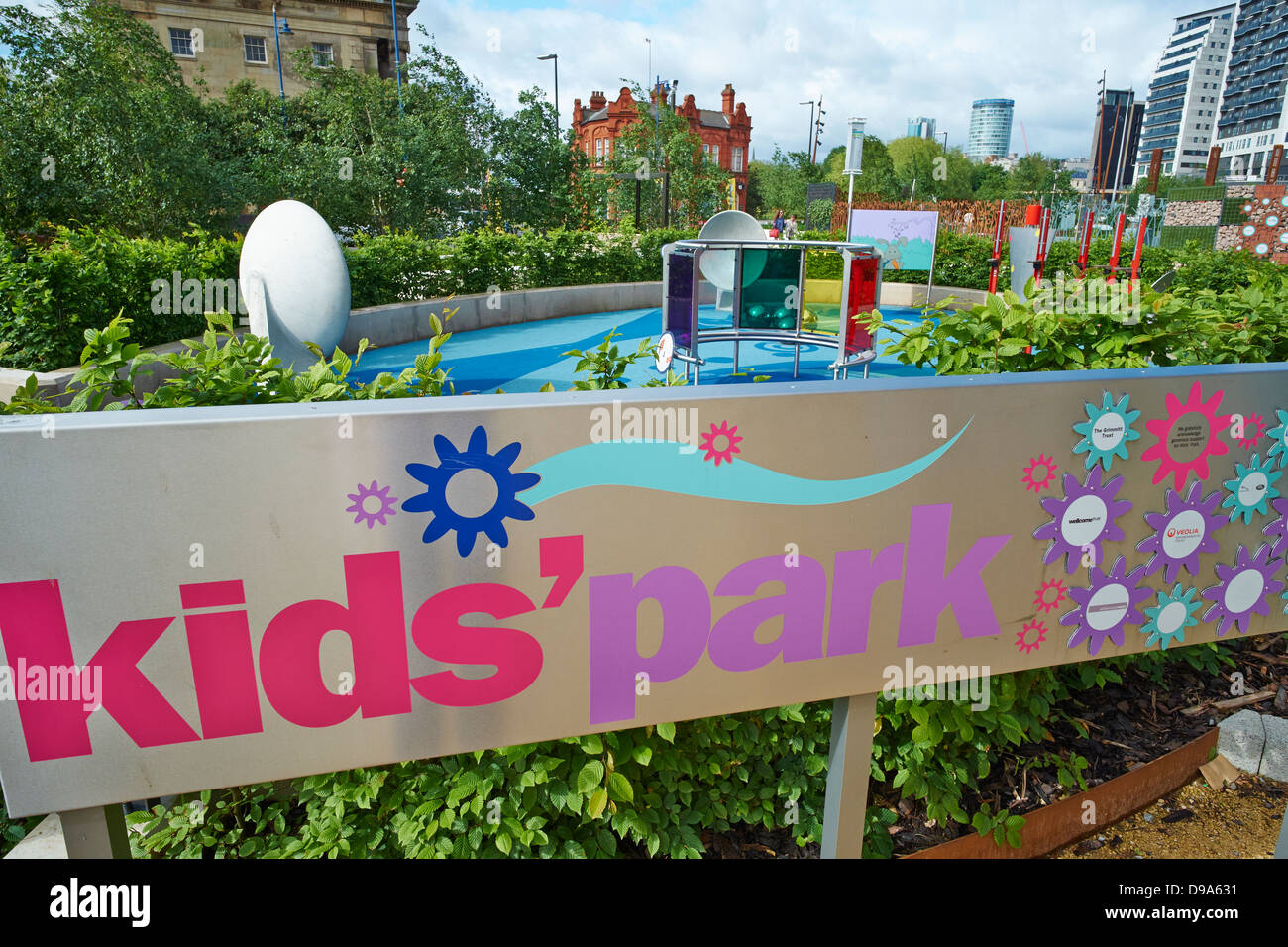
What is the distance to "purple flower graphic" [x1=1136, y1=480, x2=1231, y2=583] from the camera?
2797mm

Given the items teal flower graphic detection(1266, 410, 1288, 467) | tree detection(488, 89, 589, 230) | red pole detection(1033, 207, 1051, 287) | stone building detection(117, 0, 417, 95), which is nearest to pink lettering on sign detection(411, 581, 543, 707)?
teal flower graphic detection(1266, 410, 1288, 467)

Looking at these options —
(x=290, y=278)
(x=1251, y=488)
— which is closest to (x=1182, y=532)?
(x=1251, y=488)

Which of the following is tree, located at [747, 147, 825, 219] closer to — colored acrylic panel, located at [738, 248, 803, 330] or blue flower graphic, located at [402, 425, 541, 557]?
colored acrylic panel, located at [738, 248, 803, 330]

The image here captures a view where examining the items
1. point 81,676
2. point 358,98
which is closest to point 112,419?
point 81,676

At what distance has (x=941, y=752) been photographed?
333 centimetres

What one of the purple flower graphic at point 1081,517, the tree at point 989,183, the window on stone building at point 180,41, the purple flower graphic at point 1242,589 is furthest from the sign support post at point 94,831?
the tree at point 989,183

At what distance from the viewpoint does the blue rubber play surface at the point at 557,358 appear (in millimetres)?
12164

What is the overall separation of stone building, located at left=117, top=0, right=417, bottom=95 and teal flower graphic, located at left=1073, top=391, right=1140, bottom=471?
52.2 metres

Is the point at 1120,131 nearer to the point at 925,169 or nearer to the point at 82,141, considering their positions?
the point at 925,169

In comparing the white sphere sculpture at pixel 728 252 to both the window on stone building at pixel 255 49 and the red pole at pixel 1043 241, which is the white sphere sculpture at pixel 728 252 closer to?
the red pole at pixel 1043 241
